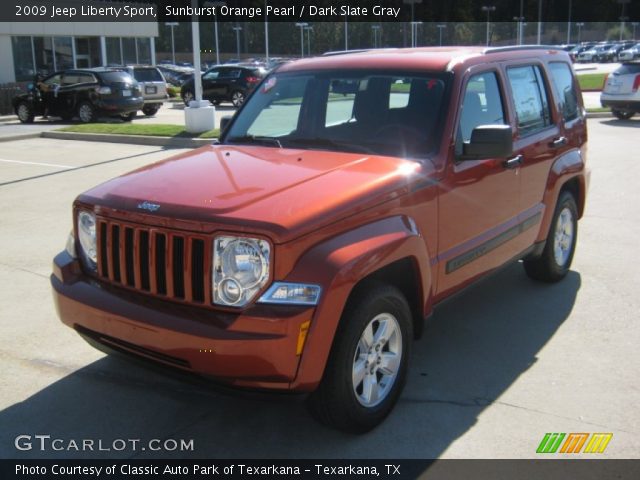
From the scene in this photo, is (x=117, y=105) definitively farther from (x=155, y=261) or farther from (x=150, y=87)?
(x=155, y=261)

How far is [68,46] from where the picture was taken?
33750 millimetres

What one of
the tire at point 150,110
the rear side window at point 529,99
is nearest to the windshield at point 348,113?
the rear side window at point 529,99

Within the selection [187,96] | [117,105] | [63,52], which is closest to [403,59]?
[117,105]

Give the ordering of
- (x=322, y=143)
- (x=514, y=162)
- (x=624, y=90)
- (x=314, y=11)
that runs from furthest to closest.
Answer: (x=314, y=11), (x=624, y=90), (x=514, y=162), (x=322, y=143)

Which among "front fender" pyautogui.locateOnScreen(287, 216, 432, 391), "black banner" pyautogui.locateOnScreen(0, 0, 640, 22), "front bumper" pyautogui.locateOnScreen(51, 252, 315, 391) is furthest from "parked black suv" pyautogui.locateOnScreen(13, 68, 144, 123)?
"front fender" pyautogui.locateOnScreen(287, 216, 432, 391)

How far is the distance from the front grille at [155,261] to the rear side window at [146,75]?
21619 mm

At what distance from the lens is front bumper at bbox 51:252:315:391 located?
304 centimetres

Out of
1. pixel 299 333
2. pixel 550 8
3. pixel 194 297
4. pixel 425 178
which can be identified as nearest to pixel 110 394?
pixel 194 297

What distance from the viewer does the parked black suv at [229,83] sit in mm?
26734

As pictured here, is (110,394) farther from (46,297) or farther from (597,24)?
(597,24)

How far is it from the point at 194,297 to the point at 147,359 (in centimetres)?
43

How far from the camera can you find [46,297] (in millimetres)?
5703

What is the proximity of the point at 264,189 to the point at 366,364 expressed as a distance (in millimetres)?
1046

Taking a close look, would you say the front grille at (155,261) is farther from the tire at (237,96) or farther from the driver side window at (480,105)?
the tire at (237,96)
